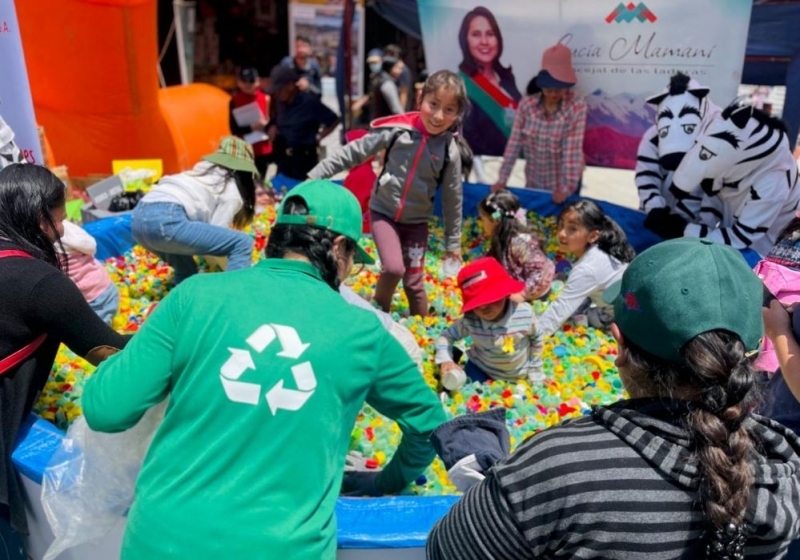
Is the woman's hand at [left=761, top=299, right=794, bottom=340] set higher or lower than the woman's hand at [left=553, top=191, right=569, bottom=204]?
higher

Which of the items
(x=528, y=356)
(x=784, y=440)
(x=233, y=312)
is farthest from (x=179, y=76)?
(x=784, y=440)

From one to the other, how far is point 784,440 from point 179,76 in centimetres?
1126

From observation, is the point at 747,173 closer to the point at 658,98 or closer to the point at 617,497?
the point at 658,98

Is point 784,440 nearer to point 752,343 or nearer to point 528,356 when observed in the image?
point 752,343

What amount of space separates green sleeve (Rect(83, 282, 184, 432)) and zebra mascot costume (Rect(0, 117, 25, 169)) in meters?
2.38

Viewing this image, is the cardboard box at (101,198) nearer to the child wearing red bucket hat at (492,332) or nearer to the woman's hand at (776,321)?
the child wearing red bucket hat at (492,332)

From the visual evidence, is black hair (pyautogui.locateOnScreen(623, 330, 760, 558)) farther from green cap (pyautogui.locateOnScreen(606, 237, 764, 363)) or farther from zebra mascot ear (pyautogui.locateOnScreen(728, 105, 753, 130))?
zebra mascot ear (pyautogui.locateOnScreen(728, 105, 753, 130))

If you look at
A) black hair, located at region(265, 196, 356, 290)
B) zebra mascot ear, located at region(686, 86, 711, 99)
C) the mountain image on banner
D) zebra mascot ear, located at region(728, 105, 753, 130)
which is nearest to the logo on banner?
the mountain image on banner

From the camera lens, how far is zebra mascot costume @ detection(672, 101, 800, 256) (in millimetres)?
4031

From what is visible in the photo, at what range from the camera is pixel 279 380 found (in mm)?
1524

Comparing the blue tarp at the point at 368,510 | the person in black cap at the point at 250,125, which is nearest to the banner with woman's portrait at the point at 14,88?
the blue tarp at the point at 368,510

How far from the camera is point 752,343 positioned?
126cm

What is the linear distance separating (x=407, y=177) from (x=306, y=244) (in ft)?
7.68

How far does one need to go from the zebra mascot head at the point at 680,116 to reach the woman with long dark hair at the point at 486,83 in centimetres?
181
